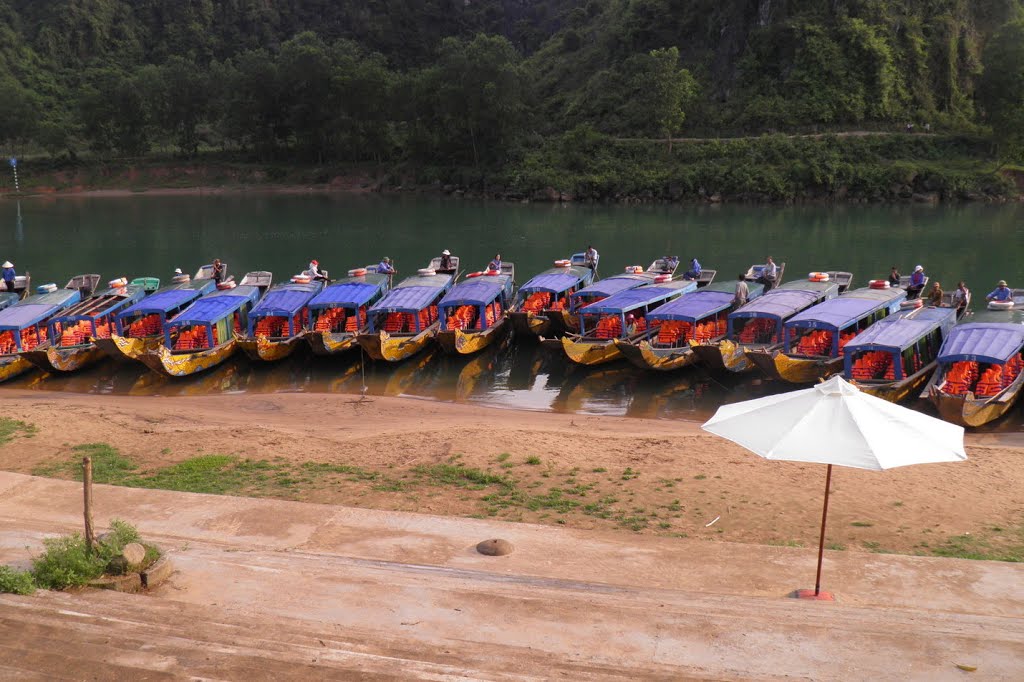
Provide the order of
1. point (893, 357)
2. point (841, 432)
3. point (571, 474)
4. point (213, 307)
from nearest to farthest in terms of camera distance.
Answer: point (841, 432), point (571, 474), point (893, 357), point (213, 307)

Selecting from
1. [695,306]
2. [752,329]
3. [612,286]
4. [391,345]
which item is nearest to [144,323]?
[391,345]

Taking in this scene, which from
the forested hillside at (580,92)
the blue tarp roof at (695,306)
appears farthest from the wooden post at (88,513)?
the forested hillside at (580,92)

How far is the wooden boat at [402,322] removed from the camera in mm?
27281

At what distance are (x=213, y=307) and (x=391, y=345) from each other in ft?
19.2

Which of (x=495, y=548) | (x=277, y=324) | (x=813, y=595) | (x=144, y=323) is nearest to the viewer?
(x=813, y=595)

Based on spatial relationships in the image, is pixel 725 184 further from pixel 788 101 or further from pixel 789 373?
pixel 789 373

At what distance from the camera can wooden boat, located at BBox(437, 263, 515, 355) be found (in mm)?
28328

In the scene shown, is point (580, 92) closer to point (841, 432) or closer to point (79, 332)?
point (79, 332)

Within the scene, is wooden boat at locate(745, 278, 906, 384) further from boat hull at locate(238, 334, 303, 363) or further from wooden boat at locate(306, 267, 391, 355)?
boat hull at locate(238, 334, 303, 363)

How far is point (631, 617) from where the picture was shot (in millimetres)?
10398

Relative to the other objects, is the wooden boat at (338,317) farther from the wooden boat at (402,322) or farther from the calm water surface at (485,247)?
the calm water surface at (485,247)

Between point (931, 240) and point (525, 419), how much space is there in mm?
40113

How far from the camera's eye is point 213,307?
28422mm

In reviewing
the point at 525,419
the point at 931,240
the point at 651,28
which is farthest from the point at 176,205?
the point at 525,419
